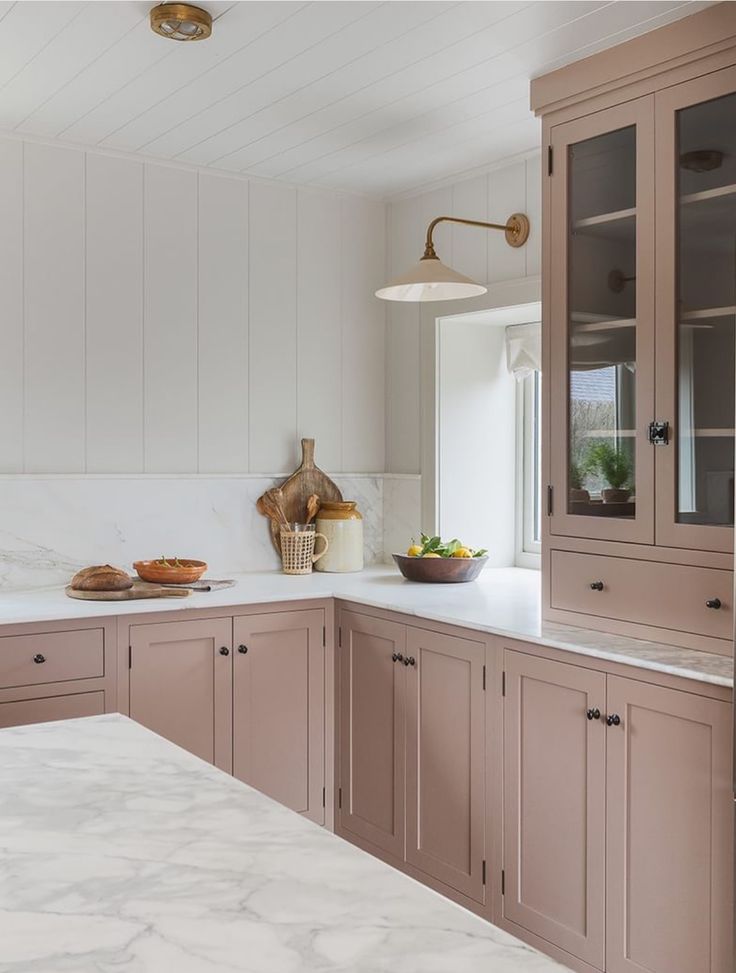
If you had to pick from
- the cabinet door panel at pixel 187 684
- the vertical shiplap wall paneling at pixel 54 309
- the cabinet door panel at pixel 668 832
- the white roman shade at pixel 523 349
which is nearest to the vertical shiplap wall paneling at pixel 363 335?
the white roman shade at pixel 523 349

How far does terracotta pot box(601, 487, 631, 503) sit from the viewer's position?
251 cm

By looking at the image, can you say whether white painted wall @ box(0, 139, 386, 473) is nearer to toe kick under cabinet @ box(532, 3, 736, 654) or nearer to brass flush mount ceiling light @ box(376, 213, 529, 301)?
brass flush mount ceiling light @ box(376, 213, 529, 301)

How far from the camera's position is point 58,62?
2.69 metres

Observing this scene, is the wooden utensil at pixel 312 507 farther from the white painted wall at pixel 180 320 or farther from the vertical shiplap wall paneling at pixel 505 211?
the vertical shiplap wall paneling at pixel 505 211

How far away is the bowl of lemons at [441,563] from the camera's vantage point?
3.48 meters

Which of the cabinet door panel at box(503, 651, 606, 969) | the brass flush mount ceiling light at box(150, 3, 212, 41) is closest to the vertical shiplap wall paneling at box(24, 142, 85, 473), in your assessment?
the brass flush mount ceiling light at box(150, 3, 212, 41)

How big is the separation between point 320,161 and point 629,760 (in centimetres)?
239

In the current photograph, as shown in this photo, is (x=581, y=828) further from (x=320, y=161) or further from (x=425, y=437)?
(x=320, y=161)

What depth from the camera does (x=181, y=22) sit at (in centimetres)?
238

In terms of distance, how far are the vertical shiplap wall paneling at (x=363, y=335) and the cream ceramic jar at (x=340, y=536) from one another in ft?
0.95

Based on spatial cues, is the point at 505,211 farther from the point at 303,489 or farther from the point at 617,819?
the point at 617,819

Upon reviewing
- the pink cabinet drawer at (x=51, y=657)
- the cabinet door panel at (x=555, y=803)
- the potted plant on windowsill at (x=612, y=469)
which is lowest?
the cabinet door panel at (x=555, y=803)

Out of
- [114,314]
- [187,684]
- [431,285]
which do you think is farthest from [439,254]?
[187,684]

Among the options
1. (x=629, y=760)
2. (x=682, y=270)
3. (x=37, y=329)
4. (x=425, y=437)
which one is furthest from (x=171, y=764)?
(x=425, y=437)
